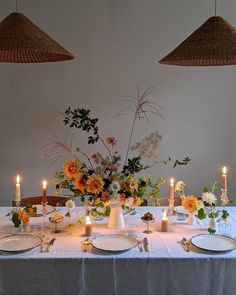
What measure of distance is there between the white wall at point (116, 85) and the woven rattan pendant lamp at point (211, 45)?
5.08 ft

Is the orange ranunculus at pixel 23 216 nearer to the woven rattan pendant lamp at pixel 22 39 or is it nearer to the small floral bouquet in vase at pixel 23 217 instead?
the small floral bouquet in vase at pixel 23 217

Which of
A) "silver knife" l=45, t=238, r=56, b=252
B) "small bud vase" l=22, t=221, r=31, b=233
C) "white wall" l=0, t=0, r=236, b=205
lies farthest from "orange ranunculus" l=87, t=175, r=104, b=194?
"white wall" l=0, t=0, r=236, b=205

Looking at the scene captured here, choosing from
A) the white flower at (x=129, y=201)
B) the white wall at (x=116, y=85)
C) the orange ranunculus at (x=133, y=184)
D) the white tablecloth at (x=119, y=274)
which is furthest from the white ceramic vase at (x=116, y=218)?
the white wall at (x=116, y=85)

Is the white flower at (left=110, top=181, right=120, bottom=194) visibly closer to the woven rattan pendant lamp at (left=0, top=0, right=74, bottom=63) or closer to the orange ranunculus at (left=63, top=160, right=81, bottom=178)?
the orange ranunculus at (left=63, top=160, right=81, bottom=178)

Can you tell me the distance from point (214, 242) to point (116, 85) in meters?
1.80

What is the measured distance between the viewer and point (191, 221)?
224cm

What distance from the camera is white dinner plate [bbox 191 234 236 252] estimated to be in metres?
1.86

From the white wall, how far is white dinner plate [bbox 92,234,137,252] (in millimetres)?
1534

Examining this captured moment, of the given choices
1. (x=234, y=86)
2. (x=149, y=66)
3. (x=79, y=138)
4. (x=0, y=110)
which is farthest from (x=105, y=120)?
(x=234, y=86)

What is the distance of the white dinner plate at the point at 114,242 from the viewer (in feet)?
6.16

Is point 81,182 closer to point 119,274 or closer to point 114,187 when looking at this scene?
point 114,187

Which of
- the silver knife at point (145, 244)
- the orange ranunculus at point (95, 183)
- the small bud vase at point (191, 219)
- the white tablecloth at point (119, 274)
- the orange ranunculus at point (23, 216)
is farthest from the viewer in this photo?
the small bud vase at point (191, 219)

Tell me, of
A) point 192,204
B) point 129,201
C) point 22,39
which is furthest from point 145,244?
point 22,39

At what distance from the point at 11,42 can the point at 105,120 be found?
1.80 meters
